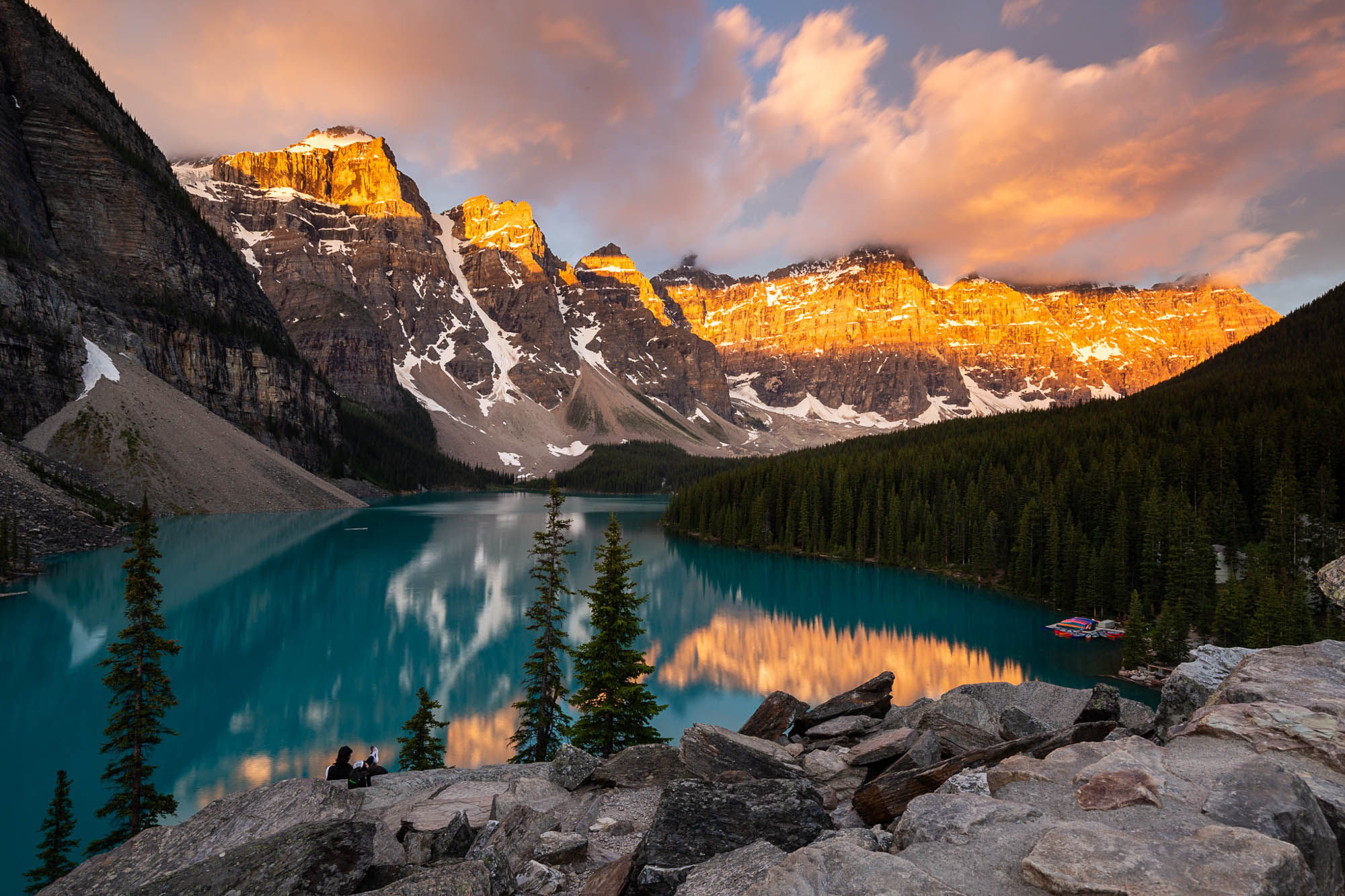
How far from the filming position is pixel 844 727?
1375 centimetres

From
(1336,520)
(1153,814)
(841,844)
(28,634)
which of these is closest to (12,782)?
(28,634)

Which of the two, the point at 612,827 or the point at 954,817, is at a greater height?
the point at 954,817

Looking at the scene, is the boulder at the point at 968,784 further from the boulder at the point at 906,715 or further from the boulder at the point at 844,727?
the boulder at the point at 844,727

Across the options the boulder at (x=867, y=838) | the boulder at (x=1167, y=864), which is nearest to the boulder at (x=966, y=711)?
the boulder at (x=867, y=838)

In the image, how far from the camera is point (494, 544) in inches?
2889

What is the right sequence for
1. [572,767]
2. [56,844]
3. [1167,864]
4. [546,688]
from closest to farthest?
[1167,864]
[56,844]
[572,767]
[546,688]

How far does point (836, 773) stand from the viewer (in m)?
10.5

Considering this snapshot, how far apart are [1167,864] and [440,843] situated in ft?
27.8

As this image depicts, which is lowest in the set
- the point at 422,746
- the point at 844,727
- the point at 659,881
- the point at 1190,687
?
the point at 422,746

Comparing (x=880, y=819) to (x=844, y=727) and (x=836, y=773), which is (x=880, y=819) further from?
(x=844, y=727)

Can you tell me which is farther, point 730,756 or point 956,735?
point 956,735

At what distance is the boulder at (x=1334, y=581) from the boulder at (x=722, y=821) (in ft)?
32.3

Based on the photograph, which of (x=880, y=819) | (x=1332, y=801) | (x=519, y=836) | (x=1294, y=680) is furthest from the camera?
(x=1294, y=680)

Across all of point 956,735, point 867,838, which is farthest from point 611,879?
point 956,735
